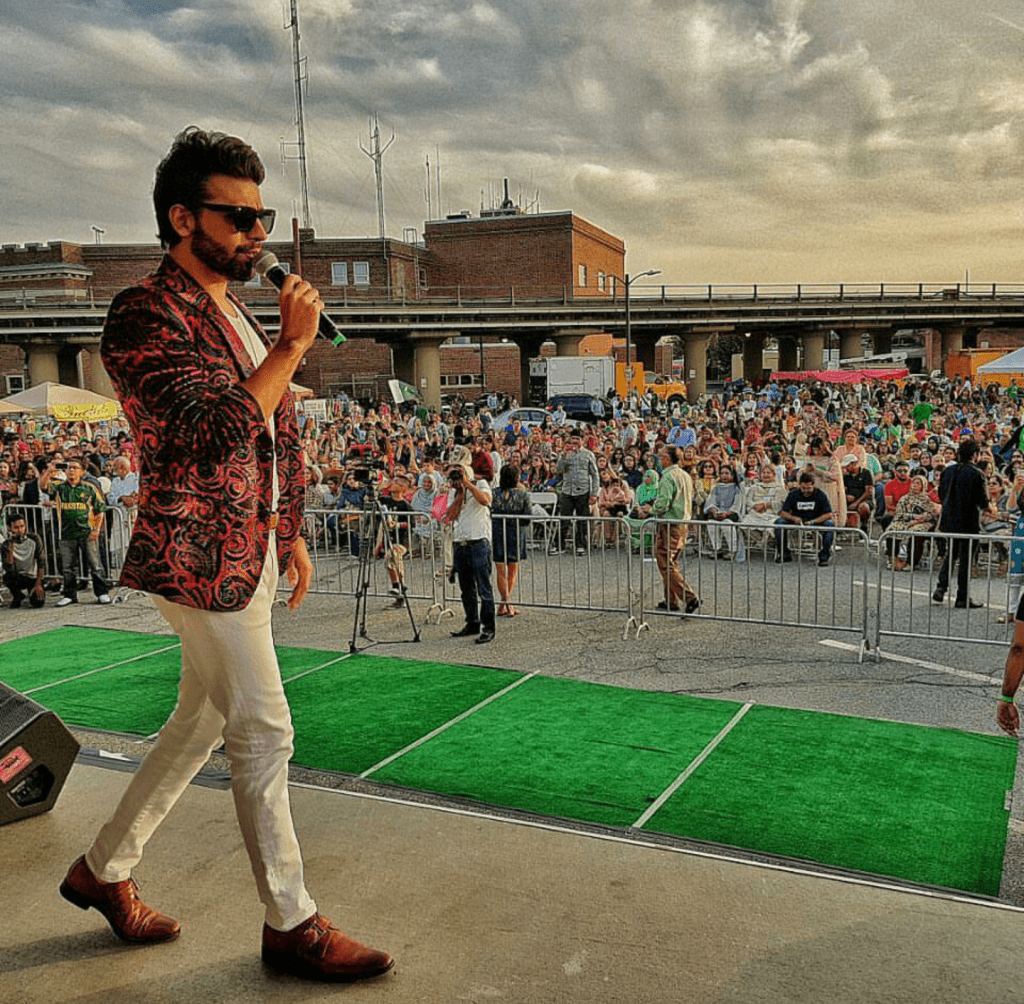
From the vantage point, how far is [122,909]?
306 centimetres

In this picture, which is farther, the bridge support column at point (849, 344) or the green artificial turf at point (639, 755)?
the bridge support column at point (849, 344)

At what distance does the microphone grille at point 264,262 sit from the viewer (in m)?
2.81

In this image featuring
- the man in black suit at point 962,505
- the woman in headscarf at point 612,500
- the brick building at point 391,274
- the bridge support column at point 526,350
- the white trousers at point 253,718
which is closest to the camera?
the white trousers at point 253,718

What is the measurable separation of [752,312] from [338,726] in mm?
49443

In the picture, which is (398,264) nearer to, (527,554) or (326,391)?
(326,391)

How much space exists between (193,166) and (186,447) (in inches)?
31.6

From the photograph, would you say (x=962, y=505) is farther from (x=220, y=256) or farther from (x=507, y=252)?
(x=507, y=252)

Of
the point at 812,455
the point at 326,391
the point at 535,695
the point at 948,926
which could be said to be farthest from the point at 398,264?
the point at 948,926

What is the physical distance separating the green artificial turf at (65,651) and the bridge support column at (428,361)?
36645 mm

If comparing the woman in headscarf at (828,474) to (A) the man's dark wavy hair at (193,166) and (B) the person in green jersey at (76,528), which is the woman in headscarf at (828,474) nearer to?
(B) the person in green jersey at (76,528)

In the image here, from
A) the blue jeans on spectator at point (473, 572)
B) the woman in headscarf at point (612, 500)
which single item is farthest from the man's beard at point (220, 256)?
the woman in headscarf at point (612, 500)

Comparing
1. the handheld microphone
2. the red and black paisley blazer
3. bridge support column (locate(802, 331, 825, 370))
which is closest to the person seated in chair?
the handheld microphone

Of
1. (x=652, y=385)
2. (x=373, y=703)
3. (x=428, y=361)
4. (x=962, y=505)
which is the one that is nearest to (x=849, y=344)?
(x=652, y=385)

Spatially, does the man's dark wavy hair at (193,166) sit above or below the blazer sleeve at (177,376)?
above
